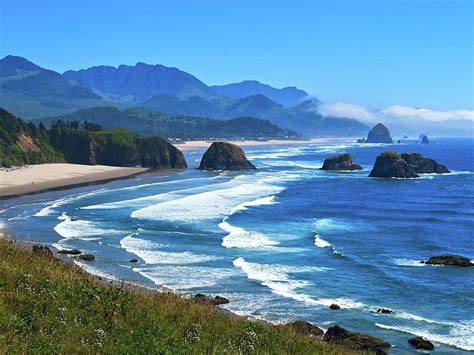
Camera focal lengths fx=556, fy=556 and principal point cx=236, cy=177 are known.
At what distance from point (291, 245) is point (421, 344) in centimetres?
2298

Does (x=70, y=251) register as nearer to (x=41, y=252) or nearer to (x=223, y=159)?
(x=41, y=252)

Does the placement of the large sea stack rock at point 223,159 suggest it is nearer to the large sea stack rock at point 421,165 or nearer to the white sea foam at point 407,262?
the large sea stack rock at point 421,165

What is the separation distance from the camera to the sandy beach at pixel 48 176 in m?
87.8

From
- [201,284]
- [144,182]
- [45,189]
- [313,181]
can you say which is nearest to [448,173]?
[313,181]

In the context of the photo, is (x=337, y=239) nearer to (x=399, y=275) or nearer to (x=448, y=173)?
(x=399, y=275)

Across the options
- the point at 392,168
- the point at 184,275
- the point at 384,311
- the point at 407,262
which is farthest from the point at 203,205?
the point at 392,168

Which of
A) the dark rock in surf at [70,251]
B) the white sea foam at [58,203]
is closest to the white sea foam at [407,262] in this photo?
the dark rock in surf at [70,251]

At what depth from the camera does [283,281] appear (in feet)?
115

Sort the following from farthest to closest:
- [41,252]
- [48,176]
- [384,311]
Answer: [48,176] < [384,311] < [41,252]

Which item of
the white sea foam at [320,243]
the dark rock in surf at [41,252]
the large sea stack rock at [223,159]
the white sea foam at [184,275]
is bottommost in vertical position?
the white sea foam at [320,243]

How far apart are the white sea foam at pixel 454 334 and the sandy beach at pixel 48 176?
212ft

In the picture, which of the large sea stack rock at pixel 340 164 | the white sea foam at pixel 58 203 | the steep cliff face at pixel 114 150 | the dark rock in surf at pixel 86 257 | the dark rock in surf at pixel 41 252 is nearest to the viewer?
the dark rock in surf at pixel 41 252

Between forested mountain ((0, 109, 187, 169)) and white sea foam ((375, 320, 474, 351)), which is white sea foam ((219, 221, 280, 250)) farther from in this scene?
forested mountain ((0, 109, 187, 169))

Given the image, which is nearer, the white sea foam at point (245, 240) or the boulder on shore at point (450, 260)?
the boulder on shore at point (450, 260)
